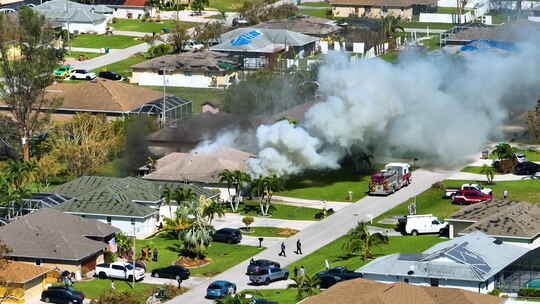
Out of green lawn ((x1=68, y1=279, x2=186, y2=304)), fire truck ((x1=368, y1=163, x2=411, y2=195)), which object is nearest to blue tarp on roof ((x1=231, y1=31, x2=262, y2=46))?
fire truck ((x1=368, y1=163, x2=411, y2=195))

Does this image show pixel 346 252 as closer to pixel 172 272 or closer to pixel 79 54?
pixel 172 272

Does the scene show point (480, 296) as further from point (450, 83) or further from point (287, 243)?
point (450, 83)

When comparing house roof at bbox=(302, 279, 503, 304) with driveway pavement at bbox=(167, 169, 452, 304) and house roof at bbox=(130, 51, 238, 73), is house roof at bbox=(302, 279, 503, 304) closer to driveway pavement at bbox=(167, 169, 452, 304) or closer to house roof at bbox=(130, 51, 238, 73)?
driveway pavement at bbox=(167, 169, 452, 304)

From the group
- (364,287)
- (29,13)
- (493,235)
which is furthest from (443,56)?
(364,287)

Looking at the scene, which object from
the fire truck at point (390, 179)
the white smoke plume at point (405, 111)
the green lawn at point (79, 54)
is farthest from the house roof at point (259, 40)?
the fire truck at point (390, 179)

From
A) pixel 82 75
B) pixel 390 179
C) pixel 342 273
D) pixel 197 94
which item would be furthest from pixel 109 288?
pixel 82 75
